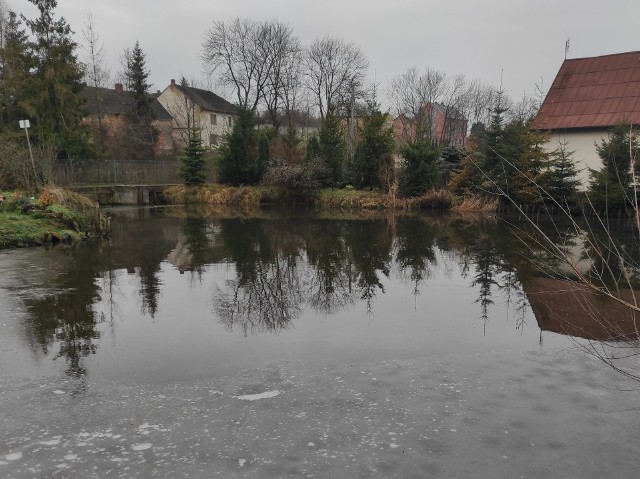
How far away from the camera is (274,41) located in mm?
44344

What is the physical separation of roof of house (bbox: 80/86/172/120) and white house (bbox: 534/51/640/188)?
104ft

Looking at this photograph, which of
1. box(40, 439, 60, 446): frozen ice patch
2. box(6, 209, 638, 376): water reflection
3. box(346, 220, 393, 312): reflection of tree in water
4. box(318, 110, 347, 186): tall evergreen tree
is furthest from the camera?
box(318, 110, 347, 186): tall evergreen tree

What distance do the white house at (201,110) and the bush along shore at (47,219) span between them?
35.8 metres

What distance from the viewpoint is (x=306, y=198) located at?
29.4 metres

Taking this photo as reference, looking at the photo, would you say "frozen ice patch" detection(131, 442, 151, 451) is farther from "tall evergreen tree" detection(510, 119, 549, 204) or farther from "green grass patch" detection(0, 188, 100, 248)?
"tall evergreen tree" detection(510, 119, 549, 204)

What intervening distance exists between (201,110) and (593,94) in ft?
121

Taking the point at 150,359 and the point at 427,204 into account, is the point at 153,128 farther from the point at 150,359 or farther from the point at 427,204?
the point at 150,359

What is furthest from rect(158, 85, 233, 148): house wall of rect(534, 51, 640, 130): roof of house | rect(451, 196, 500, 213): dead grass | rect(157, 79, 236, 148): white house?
rect(451, 196, 500, 213): dead grass

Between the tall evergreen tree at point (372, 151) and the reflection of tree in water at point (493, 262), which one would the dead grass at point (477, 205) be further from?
the reflection of tree in water at point (493, 262)

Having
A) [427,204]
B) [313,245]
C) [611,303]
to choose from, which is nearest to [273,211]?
[427,204]

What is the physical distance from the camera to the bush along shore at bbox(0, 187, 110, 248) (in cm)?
1316

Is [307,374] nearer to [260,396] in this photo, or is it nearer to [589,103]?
[260,396]

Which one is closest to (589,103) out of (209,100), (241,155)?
(241,155)

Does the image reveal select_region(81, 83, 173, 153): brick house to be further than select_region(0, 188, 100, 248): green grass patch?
Yes
